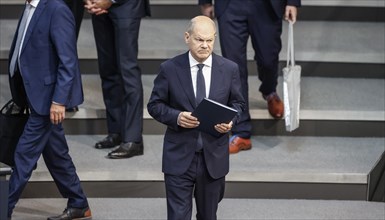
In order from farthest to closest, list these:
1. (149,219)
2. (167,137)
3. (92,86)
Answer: (92,86) → (149,219) → (167,137)

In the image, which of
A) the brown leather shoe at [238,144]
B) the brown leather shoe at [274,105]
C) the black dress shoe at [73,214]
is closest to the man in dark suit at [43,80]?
the black dress shoe at [73,214]

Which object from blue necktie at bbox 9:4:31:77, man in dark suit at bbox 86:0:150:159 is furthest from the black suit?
blue necktie at bbox 9:4:31:77

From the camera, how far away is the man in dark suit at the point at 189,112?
492cm

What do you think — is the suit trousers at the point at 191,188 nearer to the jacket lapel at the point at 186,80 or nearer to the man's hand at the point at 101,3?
the jacket lapel at the point at 186,80

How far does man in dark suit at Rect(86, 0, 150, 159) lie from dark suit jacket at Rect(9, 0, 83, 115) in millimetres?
850

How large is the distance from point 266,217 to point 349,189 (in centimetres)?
64

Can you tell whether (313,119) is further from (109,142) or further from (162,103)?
(162,103)

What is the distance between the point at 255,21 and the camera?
662 centimetres

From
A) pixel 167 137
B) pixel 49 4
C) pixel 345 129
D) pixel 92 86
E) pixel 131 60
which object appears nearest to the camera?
pixel 167 137

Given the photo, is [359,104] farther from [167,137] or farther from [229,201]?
[167,137]

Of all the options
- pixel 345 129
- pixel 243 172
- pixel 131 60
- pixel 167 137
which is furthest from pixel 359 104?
pixel 167 137

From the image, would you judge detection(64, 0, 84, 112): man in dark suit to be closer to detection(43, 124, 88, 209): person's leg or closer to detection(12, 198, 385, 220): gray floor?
detection(12, 198, 385, 220): gray floor

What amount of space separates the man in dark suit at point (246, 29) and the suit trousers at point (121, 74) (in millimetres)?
565

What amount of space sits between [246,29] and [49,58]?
5.18 feet
